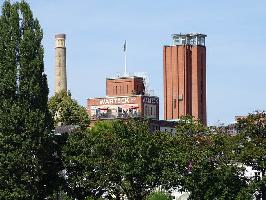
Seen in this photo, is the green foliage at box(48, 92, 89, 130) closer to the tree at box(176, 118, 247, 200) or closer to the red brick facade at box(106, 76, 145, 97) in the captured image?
the tree at box(176, 118, 247, 200)

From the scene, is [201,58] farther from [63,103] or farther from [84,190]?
[84,190]

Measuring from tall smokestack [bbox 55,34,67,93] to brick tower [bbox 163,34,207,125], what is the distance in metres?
15.8

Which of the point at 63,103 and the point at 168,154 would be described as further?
the point at 63,103

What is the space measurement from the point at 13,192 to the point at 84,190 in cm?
491

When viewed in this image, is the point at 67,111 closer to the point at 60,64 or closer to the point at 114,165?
the point at 114,165

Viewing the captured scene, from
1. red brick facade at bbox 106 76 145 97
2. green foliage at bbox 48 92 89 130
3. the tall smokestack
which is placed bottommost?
green foliage at bbox 48 92 89 130

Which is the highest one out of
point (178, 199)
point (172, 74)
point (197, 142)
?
point (172, 74)

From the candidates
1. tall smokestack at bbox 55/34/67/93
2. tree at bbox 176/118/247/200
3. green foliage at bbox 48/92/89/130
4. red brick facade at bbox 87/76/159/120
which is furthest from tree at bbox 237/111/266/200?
tall smokestack at bbox 55/34/67/93

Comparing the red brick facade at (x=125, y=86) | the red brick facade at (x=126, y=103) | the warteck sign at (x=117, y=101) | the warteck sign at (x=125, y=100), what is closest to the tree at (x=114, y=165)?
the red brick facade at (x=126, y=103)

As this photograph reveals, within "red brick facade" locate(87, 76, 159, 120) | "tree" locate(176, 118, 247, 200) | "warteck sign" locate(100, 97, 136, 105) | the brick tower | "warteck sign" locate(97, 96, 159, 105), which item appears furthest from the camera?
the brick tower

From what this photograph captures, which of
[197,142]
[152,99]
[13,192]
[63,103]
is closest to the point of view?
[13,192]

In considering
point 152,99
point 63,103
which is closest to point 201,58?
point 152,99

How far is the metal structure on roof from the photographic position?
Answer: 13314 cm

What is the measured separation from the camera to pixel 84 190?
4994cm
